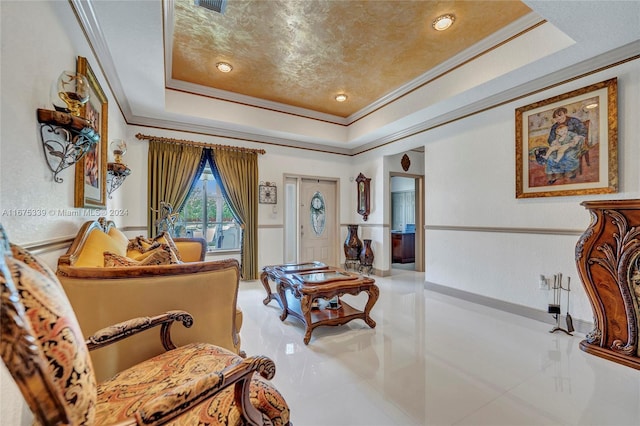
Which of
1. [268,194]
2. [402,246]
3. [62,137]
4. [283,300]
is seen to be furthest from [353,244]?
[62,137]

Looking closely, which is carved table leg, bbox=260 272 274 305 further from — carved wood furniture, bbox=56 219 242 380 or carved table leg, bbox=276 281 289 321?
carved wood furniture, bbox=56 219 242 380

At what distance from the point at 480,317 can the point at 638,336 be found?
1.24 meters

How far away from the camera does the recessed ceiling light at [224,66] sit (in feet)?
11.5

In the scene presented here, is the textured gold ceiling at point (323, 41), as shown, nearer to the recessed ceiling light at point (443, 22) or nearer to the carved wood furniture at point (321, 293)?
the recessed ceiling light at point (443, 22)

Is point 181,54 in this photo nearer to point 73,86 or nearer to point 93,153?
point 93,153

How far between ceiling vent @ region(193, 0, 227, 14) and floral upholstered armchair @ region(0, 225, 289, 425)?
2.63 m

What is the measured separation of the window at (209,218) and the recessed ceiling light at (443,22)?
3804 mm

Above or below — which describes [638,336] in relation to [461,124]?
below

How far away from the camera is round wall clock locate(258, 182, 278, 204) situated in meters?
5.08

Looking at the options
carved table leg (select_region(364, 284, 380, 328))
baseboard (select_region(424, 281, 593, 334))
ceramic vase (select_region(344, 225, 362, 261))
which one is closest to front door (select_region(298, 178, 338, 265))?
ceramic vase (select_region(344, 225, 362, 261))

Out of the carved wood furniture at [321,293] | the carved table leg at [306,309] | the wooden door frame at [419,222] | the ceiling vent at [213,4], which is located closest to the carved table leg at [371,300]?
the carved wood furniture at [321,293]

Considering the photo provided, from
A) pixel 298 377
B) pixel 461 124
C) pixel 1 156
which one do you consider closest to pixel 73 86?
pixel 1 156

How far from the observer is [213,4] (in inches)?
97.5

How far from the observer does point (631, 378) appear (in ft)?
6.30
